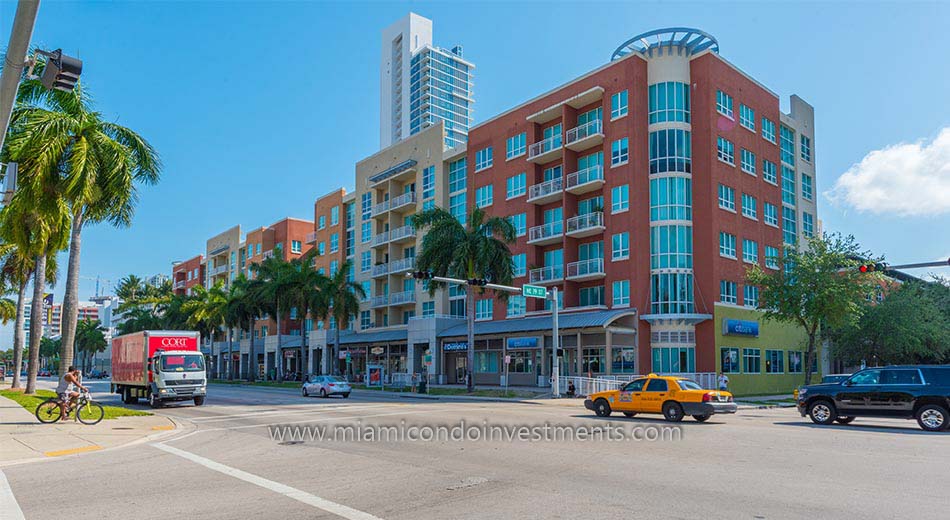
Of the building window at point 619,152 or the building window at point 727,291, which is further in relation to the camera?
the building window at point 619,152

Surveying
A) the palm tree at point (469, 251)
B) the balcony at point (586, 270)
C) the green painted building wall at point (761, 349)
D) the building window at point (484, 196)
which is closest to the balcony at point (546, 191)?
the balcony at point (586, 270)

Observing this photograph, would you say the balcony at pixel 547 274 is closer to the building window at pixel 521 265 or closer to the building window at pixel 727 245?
the building window at pixel 521 265

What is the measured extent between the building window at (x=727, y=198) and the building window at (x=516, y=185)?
550 inches

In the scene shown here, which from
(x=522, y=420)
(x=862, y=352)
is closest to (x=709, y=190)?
(x=862, y=352)

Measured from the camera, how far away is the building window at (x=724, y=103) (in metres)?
46.2

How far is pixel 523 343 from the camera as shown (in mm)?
48812

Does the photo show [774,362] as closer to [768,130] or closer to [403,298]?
[768,130]

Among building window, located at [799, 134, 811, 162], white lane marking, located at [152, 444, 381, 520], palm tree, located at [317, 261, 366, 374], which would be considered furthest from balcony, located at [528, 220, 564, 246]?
white lane marking, located at [152, 444, 381, 520]

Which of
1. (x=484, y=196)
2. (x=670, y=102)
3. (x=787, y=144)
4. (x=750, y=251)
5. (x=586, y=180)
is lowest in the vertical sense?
(x=750, y=251)

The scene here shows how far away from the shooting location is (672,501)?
933cm

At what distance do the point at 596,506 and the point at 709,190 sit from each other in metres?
38.5

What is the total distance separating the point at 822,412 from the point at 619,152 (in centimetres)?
2703

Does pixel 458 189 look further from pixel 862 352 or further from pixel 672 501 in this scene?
pixel 672 501

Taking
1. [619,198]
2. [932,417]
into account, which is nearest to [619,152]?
[619,198]
